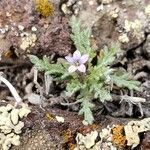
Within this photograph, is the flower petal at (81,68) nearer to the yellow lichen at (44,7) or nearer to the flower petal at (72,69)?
the flower petal at (72,69)

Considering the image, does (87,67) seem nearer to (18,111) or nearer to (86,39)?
(86,39)

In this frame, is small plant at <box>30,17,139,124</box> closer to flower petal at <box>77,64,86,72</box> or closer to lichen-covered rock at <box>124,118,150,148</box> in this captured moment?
flower petal at <box>77,64,86,72</box>

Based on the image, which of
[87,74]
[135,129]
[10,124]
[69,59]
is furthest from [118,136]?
[10,124]

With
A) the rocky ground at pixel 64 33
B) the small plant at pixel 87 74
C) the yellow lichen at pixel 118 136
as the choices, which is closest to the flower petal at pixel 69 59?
the small plant at pixel 87 74

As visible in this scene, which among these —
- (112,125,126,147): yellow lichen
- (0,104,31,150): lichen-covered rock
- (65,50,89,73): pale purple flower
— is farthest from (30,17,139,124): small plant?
(0,104,31,150): lichen-covered rock

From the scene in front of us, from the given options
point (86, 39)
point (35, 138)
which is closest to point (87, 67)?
point (86, 39)
